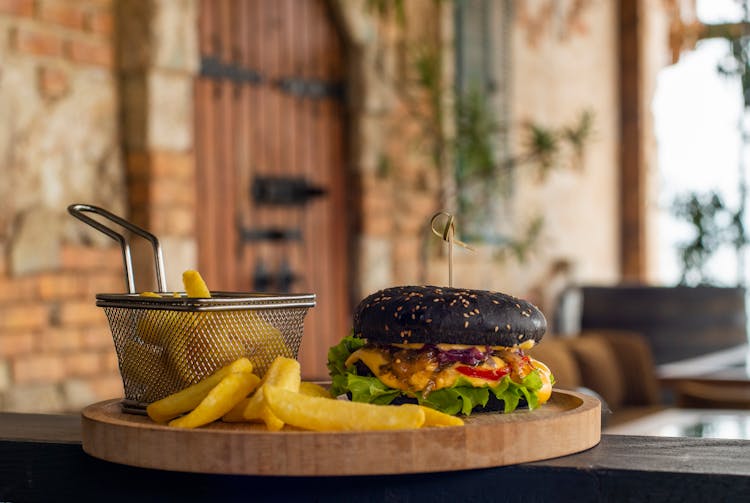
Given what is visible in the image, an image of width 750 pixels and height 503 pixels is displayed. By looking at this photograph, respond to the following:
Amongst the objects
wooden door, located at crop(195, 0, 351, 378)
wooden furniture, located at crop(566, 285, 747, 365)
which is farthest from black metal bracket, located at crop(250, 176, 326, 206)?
wooden furniture, located at crop(566, 285, 747, 365)

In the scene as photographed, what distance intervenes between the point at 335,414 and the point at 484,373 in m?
0.28

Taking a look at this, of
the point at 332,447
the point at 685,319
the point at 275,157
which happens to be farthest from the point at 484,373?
the point at 685,319

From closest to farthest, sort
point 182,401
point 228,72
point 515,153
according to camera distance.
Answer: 1. point 182,401
2. point 228,72
3. point 515,153

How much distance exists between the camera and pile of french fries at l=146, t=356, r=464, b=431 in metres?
1.19

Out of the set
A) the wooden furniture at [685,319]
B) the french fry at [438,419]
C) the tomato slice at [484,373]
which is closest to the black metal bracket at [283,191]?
the wooden furniture at [685,319]

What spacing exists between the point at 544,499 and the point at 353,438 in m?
0.23

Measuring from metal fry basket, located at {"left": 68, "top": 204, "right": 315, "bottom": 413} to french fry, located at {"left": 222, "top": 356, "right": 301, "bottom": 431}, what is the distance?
68 mm

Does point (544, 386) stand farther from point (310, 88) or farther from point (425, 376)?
point (310, 88)

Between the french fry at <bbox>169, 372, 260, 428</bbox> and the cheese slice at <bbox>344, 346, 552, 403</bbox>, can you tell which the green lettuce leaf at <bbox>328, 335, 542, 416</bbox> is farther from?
the french fry at <bbox>169, 372, 260, 428</bbox>

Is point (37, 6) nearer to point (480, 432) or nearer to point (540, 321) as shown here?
point (540, 321)

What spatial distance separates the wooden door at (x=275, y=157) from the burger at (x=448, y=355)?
2.45m

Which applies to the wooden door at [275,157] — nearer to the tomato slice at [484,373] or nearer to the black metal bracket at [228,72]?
the black metal bracket at [228,72]

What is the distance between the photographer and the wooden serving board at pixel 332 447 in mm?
1163

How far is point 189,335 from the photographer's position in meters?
1.36
